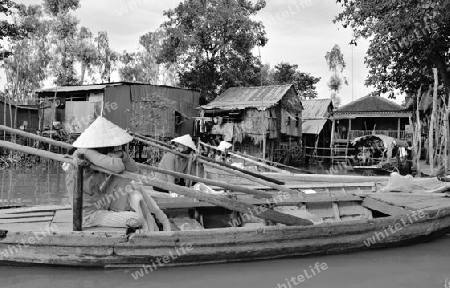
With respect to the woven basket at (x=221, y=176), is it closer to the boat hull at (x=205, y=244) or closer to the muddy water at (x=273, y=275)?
the boat hull at (x=205, y=244)

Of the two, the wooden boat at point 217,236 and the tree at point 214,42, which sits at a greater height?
the tree at point 214,42

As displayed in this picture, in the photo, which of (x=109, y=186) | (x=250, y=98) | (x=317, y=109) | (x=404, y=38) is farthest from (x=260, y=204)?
(x=317, y=109)

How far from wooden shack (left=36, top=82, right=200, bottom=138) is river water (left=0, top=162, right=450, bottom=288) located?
523 inches

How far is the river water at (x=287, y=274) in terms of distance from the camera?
4.08 meters

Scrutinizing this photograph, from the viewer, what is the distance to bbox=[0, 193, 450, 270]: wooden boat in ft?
13.2

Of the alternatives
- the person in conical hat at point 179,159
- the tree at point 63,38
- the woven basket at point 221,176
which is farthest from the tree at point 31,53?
the person in conical hat at point 179,159

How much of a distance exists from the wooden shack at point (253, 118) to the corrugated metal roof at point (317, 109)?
5.04m

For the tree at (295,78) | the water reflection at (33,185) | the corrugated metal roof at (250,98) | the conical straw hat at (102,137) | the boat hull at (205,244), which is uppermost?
the tree at (295,78)

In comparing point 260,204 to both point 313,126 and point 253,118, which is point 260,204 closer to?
point 253,118

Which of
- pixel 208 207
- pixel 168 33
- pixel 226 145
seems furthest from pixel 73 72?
pixel 208 207

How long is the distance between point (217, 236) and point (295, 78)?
27.7 meters

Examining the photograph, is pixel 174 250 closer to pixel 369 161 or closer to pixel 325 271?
pixel 325 271

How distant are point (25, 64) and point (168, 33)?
996 centimetres

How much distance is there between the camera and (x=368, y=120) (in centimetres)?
2586
